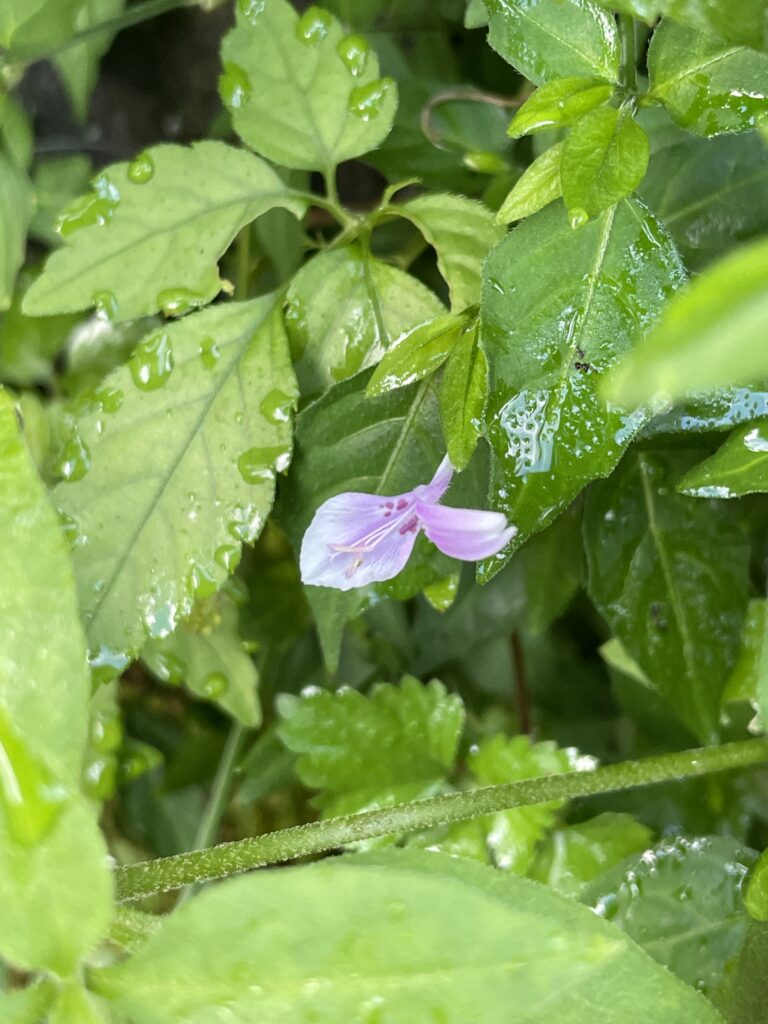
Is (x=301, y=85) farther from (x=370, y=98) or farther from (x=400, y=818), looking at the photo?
(x=400, y=818)

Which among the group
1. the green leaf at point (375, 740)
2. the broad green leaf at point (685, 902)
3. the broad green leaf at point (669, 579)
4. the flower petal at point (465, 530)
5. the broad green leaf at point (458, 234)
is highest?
the broad green leaf at point (458, 234)

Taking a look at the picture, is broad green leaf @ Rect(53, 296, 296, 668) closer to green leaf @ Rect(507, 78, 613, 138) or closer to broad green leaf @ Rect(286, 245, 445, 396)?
broad green leaf @ Rect(286, 245, 445, 396)

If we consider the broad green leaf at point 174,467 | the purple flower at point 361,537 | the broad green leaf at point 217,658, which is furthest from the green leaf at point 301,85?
the broad green leaf at point 217,658

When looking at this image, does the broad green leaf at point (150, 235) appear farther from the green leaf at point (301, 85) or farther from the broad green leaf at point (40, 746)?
the broad green leaf at point (40, 746)

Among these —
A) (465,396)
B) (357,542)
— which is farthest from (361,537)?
(465,396)

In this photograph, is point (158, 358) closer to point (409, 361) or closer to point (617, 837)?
point (409, 361)

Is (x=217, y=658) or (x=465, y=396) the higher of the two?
(x=465, y=396)

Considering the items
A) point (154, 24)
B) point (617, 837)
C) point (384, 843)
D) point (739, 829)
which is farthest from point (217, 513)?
point (154, 24)
